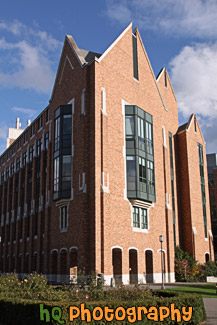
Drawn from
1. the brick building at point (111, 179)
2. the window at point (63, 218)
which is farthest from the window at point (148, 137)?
the window at point (63, 218)

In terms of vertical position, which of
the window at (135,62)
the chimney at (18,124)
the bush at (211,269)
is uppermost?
the chimney at (18,124)

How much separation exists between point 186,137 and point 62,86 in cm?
1676

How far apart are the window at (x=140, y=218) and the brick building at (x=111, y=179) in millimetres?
94

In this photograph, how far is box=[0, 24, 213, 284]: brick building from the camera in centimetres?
2950

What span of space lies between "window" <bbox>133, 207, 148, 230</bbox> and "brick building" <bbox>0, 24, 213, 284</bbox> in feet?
0.31

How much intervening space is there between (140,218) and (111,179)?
17.0 ft

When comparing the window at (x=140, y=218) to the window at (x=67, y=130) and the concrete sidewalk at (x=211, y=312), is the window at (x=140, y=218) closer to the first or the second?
the window at (x=67, y=130)

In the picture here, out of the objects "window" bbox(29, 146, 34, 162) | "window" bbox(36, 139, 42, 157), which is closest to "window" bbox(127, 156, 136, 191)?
"window" bbox(36, 139, 42, 157)

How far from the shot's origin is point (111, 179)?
3058 centimetres

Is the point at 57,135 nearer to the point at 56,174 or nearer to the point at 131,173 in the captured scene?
the point at 56,174

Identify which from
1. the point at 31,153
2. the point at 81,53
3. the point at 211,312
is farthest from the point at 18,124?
the point at 211,312

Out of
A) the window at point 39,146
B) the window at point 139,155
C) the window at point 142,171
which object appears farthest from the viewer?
the window at point 39,146

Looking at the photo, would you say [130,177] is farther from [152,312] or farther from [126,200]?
[152,312]

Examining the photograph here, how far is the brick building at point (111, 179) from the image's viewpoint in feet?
96.8
